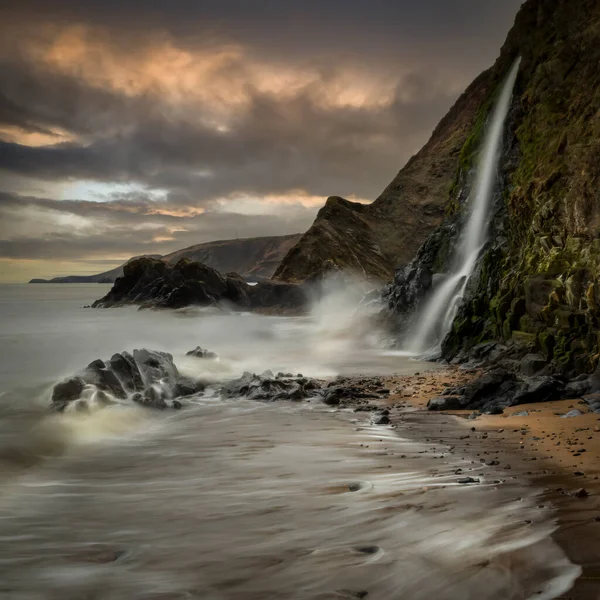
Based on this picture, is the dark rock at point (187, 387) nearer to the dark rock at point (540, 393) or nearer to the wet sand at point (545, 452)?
the wet sand at point (545, 452)

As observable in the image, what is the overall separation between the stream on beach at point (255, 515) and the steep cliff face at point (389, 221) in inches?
2000

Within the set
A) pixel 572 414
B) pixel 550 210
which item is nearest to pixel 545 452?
pixel 572 414

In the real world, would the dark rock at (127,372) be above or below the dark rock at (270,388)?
above

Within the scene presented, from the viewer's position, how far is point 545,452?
6.40 meters

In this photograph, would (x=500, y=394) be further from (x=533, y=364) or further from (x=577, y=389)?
(x=533, y=364)

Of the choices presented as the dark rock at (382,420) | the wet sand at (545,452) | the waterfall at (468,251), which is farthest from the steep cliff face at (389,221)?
the wet sand at (545,452)

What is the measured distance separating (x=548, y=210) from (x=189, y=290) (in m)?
50.0

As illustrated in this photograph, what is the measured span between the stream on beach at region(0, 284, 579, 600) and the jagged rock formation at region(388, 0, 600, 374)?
224 inches

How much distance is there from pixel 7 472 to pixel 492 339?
513 inches

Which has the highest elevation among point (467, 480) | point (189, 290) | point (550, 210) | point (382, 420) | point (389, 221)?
point (389, 221)

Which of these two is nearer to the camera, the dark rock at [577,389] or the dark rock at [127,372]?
the dark rock at [577,389]

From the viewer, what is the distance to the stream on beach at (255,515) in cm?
354

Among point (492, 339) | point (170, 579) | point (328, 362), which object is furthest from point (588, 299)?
point (170, 579)

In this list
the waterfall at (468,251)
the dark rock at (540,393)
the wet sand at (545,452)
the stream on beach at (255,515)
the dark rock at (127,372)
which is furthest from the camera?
the waterfall at (468,251)
